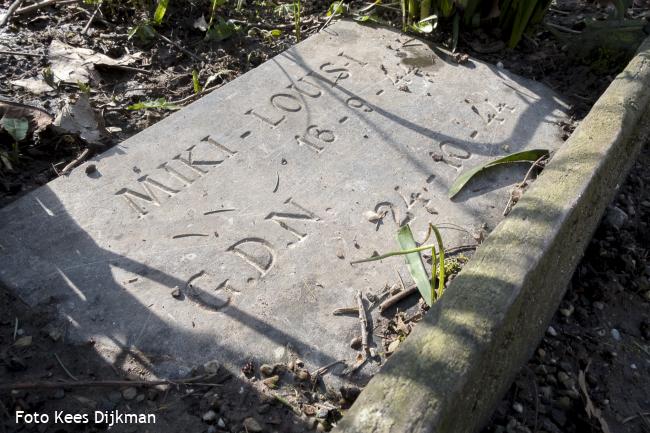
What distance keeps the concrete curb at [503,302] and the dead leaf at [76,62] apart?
7.59ft

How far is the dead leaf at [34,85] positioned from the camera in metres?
2.80

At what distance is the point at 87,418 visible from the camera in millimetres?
1543

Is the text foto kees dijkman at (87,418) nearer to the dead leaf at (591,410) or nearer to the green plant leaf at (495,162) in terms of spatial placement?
the dead leaf at (591,410)

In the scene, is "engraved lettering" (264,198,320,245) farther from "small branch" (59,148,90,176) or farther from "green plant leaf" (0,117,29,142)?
"green plant leaf" (0,117,29,142)

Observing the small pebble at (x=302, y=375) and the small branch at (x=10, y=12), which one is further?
the small branch at (x=10, y=12)

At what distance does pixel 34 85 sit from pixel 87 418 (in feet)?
6.42

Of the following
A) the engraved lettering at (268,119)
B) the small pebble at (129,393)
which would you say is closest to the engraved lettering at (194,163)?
the engraved lettering at (268,119)

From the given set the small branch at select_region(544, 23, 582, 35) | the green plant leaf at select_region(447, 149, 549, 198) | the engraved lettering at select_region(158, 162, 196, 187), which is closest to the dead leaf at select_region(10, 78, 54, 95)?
the engraved lettering at select_region(158, 162, 196, 187)

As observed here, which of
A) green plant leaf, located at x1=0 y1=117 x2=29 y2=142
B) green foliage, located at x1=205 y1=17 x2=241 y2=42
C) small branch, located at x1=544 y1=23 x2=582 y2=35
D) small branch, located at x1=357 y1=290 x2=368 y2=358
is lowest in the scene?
small branch, located at x1=544 y1=23 x2=582 y2=35

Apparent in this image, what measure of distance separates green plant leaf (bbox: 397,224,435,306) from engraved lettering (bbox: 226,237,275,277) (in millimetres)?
490

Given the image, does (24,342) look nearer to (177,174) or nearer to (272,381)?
(272,381)

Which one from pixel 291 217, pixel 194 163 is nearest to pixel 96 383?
pixel 291 217

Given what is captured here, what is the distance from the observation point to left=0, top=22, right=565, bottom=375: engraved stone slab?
182 centimetres

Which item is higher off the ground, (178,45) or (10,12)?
(10,12)
